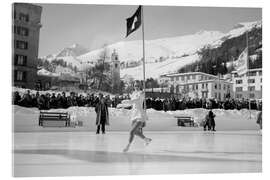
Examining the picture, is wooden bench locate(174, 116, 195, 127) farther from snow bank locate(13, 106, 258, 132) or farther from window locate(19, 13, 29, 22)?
window locate(19, 13, 29, 22)

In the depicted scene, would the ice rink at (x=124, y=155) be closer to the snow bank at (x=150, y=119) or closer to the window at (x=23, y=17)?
the snow bank at (x=150, y=119)

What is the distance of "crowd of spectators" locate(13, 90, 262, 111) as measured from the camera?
975 cm

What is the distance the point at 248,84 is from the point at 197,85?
4.72 feet

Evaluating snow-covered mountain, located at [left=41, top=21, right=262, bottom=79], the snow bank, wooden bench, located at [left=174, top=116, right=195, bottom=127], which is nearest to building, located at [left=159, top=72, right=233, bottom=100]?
snow-covered mountain, located at [left=41, top=21, right=262, bottom=79]

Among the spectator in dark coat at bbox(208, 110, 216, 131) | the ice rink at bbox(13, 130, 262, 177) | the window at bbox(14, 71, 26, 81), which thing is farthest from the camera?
the spectator in dark coat at bbox(208, 110, 216, 131)

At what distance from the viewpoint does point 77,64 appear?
408 inches

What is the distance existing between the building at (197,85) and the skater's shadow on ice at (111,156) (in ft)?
12.2

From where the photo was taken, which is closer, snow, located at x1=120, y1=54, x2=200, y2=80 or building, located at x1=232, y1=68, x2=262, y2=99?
snow, located at x1=120, y1=54, x2=200, y2=80

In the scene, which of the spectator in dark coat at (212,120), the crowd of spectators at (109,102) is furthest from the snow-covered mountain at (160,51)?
the spectator in dark coat at (212,120)

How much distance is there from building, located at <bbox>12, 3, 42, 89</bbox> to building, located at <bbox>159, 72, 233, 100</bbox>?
359 centimetres

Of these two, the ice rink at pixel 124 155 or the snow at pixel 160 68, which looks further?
the snow at pixel 160 68

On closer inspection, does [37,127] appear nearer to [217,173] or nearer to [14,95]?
[14,95]

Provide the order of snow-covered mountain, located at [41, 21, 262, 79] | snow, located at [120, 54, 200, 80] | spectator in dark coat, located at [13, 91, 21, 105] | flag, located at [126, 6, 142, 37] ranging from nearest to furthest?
spectator in dark coat, located at [13, 91, 21, 105] → flag, located at [126, 6, 142, 37] → snow-covered mountain, located at [41, 21, 262, 79] → snow, located at [120, 54, 200, 80]

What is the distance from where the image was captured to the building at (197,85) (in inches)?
436
